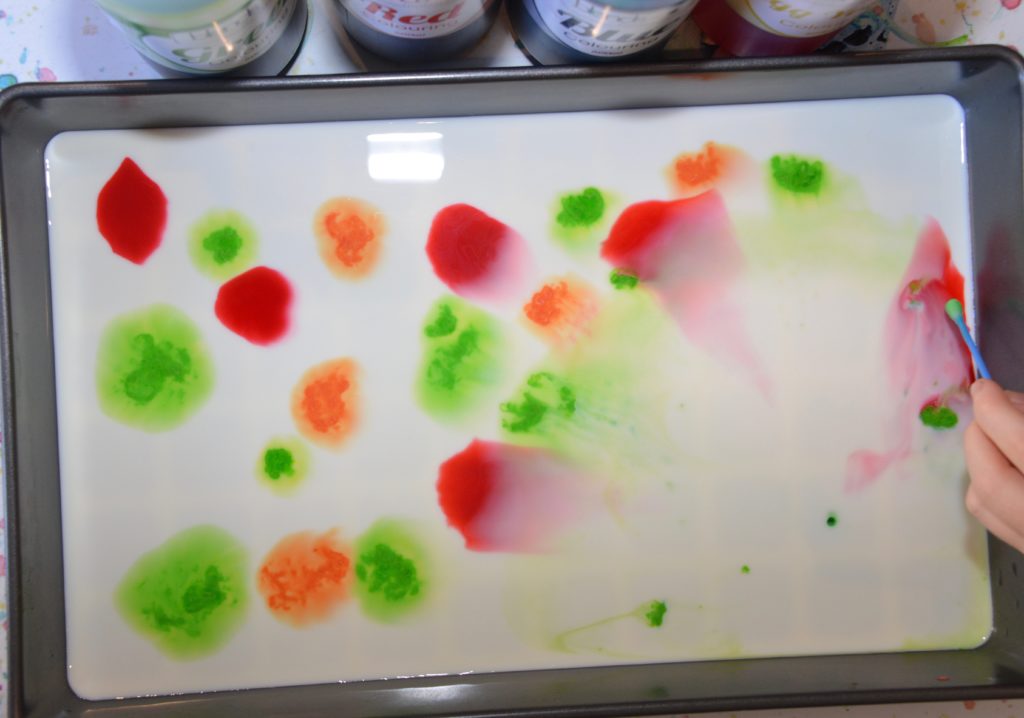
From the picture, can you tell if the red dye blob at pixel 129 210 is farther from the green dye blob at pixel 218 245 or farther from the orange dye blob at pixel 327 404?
the orange dye blob at pixel 327 404

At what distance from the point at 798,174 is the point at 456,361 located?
1.23 ft

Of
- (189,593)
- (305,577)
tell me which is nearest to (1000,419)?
(305,577)

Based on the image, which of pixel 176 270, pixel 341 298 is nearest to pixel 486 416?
pixel 341 298

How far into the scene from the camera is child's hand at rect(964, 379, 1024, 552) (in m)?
0.63

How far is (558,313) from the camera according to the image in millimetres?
756

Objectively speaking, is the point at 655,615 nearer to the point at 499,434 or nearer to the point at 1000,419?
the point at 499,434

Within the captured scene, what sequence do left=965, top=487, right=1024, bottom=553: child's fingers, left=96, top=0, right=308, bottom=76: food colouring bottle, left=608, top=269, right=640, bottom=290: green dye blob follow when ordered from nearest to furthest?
1. left=96, top=0, right=308, bottom=76: food colouring bottle
2. left=965, top=487, right=1024, bottom=553: child's fingers
3. left=608, top=269, right=640, bottom=290: green dye blob

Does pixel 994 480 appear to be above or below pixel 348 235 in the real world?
below

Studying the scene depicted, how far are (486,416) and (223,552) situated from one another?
0.28 metres

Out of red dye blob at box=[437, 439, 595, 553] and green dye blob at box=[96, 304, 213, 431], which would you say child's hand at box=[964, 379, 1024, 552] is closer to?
red dye blob at box=[437, 439, 595, 553]

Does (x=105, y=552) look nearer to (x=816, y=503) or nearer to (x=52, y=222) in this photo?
(x=52, y=222)

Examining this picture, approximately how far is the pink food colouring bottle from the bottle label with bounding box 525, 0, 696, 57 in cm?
7

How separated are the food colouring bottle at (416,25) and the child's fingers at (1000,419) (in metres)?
0.52

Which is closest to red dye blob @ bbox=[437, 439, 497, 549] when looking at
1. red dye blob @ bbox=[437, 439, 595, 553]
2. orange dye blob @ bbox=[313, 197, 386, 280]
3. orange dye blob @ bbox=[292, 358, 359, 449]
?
red dye blob @ bbox=[437, 439, 595, 553]
